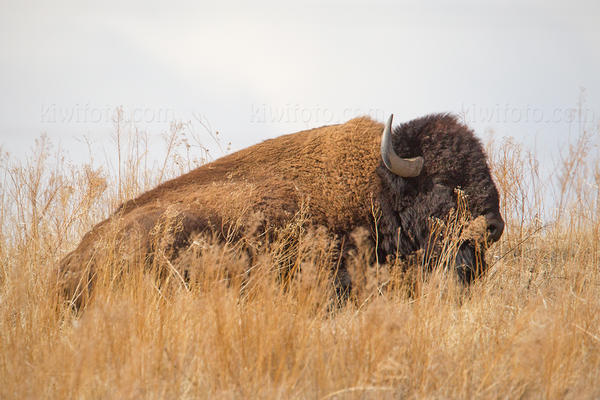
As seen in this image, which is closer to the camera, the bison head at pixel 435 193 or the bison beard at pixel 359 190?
the bison beard at pixel 359 190

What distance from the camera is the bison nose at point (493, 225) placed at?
4277mm

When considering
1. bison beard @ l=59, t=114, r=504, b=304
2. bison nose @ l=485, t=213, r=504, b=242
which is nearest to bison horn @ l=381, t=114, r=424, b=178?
bison beard @ l=59, t=114, r=504, b=304

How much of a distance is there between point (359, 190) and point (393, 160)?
418mm

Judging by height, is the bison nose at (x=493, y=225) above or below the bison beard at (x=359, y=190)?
below

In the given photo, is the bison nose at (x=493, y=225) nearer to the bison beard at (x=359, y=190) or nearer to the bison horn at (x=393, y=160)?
the bison beard at (x=359, y=190)

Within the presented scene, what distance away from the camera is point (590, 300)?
3305 millimetres

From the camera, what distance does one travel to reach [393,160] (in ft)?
14.0

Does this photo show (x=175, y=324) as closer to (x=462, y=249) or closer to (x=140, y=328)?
(x=140, y=328)

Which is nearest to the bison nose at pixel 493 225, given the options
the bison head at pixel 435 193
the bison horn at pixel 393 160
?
the bison head at pixel 435 193

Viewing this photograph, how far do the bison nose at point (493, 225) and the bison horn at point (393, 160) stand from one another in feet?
2.50

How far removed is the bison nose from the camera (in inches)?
168

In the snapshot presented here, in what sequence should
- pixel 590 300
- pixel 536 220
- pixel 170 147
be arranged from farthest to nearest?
pixel 170 147, pixel 536 220, pixel 590 300

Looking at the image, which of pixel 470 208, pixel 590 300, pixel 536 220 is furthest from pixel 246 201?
pixel 536 220

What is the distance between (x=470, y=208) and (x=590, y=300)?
1.29m
